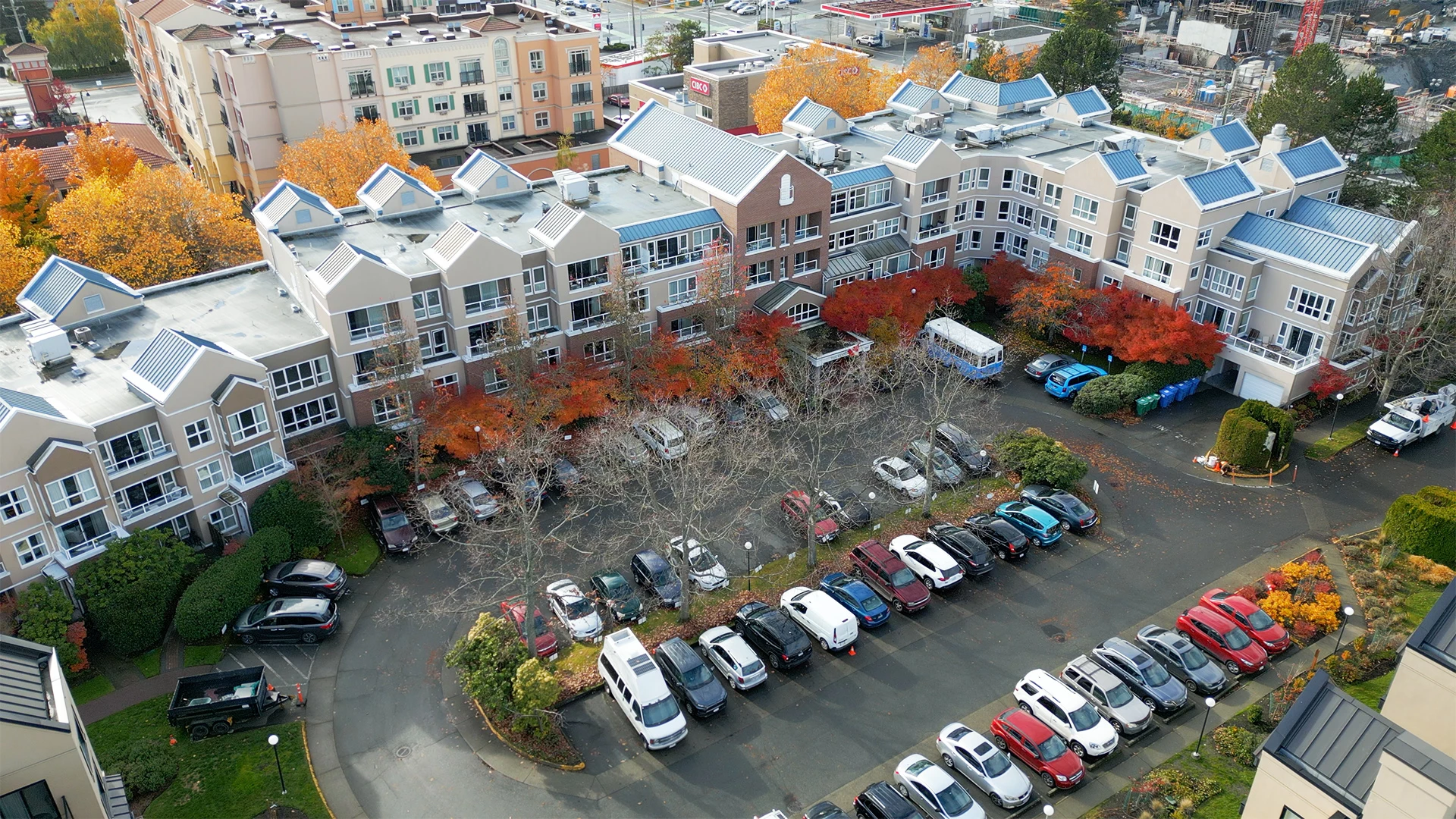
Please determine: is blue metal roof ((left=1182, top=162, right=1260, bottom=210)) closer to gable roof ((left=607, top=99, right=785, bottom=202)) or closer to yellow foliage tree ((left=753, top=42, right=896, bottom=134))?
gable roof ((left=607, top=99, right=785, bottom=202))

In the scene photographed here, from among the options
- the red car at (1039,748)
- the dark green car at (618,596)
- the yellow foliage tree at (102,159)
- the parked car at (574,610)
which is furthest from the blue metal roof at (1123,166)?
the yellow foliage tree at (102,159)

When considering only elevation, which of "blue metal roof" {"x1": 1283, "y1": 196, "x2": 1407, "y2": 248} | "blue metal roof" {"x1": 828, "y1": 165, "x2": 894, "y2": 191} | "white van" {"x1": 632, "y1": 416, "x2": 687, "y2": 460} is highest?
"blue metal roof" {"x1": 828, "y1": 165, "x2": 894, "y2": 191}

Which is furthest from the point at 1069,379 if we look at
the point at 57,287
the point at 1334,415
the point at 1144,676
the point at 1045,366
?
the point at 57,287

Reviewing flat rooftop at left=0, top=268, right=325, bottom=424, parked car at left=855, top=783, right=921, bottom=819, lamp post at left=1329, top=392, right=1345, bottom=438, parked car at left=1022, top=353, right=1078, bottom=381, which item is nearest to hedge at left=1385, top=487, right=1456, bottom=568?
lamp post at left=1329, top=392, right=1345, bottom=438

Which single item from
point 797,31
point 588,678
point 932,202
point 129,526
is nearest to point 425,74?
point 932,202

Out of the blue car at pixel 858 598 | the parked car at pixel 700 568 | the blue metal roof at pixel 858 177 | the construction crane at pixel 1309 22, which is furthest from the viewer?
the construction crane at pixel 1309 22

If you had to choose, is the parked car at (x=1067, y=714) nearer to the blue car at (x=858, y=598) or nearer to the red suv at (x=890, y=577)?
the red suv at (x=890, y=577)
